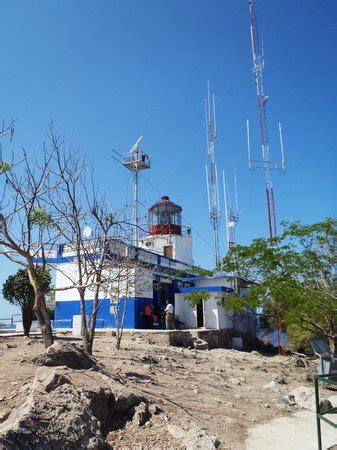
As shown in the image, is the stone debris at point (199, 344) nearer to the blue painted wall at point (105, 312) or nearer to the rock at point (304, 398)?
the blue painted wall at point (105, 312)

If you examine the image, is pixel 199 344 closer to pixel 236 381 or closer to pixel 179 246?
pixel 236 381

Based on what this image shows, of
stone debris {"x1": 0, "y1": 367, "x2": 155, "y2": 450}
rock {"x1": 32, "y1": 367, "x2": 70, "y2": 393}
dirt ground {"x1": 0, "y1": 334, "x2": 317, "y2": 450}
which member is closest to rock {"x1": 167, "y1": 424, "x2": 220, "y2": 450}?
dirt ground {"x1": 0, "y1": 334, "x2": 317, "y2": 450}

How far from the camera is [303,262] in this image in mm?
14578

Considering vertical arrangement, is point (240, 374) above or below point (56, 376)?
below

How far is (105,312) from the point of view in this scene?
69.0 feet

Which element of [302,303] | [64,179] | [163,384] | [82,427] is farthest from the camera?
[302,303]

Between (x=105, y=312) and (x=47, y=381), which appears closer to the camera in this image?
(x=47, y=381)

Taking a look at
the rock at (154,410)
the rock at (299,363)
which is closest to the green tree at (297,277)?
the rock at (299,363)

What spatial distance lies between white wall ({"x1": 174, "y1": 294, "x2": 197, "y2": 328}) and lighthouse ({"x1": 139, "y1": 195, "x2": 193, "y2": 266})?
159 inches

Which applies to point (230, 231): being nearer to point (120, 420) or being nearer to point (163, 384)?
point (163, 384)

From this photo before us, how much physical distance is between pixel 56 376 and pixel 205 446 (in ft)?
7.02

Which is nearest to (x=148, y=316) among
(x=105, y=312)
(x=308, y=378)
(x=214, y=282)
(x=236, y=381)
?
(x=105, y=312)

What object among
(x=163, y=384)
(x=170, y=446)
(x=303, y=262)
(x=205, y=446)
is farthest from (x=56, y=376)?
(x=303, y=262)

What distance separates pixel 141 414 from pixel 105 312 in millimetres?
15906
